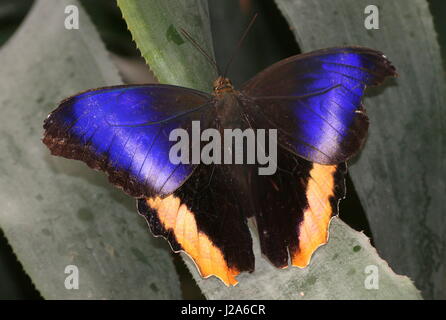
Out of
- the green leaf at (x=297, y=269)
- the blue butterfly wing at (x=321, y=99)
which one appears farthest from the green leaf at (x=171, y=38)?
the blue butterfly wing at (x=321, y=99)

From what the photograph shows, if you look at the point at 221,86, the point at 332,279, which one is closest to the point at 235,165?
the point at 221,86

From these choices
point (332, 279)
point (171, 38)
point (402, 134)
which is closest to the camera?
point (332, 279)

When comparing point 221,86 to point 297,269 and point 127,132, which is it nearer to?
point 127,132

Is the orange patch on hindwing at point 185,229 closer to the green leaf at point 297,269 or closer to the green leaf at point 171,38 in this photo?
the green leaf at point 297,269

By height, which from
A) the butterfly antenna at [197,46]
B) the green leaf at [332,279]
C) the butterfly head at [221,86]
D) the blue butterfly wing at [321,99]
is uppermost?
the butterfly antenna at [197,46]

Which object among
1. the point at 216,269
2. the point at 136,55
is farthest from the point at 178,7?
the point at 136,55

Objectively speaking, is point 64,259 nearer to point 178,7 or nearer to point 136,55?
point 178,7
